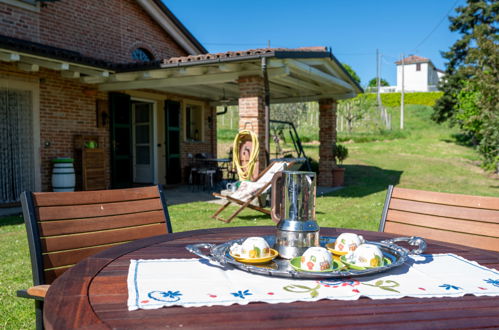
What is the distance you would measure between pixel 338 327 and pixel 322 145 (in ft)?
32.2

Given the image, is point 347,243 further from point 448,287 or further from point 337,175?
point 337,175

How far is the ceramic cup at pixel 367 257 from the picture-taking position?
1227 mm

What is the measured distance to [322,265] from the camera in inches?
45.9

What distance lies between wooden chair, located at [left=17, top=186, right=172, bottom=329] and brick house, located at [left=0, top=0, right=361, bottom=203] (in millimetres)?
4406

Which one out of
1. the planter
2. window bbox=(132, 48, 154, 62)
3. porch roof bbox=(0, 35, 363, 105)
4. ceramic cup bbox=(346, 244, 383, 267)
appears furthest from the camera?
the planter

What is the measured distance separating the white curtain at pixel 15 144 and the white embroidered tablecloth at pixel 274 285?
23.0 ft

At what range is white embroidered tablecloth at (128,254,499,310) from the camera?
3.34 feet

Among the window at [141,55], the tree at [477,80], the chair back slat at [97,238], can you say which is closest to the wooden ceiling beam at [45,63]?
the window at [141,55]

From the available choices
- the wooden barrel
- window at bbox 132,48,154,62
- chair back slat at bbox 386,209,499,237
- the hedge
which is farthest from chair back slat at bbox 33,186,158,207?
the hedge

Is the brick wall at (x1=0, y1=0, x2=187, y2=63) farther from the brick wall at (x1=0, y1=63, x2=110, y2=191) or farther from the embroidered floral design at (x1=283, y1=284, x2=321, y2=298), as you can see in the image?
the embroidered floral design at (x1=283, y1=284, x2=321, y2=298)

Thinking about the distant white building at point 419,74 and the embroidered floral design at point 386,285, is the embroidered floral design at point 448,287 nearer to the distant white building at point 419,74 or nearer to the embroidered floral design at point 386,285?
the embroidered floral design at point 386,285

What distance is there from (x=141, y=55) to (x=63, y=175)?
4.09 metres

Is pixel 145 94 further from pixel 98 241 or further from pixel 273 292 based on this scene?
pixel 273 292

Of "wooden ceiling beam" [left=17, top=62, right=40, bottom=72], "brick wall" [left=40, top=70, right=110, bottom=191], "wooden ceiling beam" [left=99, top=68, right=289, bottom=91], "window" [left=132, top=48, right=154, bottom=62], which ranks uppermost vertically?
"window" [left=132, top=48, right=154, bottom=62]
